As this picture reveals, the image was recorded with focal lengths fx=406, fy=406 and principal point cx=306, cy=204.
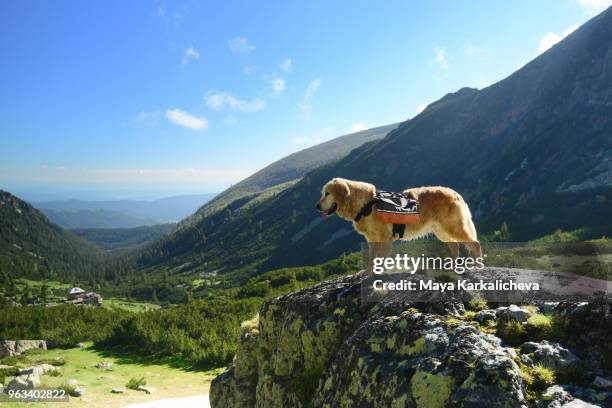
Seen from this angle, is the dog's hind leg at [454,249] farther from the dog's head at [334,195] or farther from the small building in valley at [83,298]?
the small building in valley at [83,298]

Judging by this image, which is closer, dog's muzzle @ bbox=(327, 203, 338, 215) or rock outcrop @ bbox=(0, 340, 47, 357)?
dog's muzzle @ bbox=(327, 203, 338, 215)

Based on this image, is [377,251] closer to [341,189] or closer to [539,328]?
[341,189]

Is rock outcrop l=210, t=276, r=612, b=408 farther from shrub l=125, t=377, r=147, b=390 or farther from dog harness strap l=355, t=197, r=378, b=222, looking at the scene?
shrub l=125, t=377, r=147, b=390

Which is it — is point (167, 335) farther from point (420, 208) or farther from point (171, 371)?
point (420, 208)

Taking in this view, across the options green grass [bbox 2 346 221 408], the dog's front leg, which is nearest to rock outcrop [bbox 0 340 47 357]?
green grass [bbox 2 346 221 408]

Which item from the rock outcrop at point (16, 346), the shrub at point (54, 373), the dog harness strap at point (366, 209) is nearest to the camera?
the dog harness strap at point (366, 209)

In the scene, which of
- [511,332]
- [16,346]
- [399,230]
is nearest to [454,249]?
[399,230]

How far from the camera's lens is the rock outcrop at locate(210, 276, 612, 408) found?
4.86 m

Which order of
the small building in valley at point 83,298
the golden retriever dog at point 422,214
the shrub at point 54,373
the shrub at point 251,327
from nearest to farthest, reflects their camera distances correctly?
the golden retriever dog at point 422,214, the shrub at point 251,327, the shrub at point 54,373, the small building in valley at point 83,298

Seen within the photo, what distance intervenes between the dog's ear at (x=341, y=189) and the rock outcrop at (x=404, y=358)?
218 centimetres

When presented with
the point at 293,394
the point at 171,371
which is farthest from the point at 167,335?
the point at 293,394

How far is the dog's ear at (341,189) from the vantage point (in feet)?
32.0

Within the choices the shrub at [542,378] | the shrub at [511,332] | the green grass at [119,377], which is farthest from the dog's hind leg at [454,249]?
the green grass at [119,377]

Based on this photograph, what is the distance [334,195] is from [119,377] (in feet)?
101
